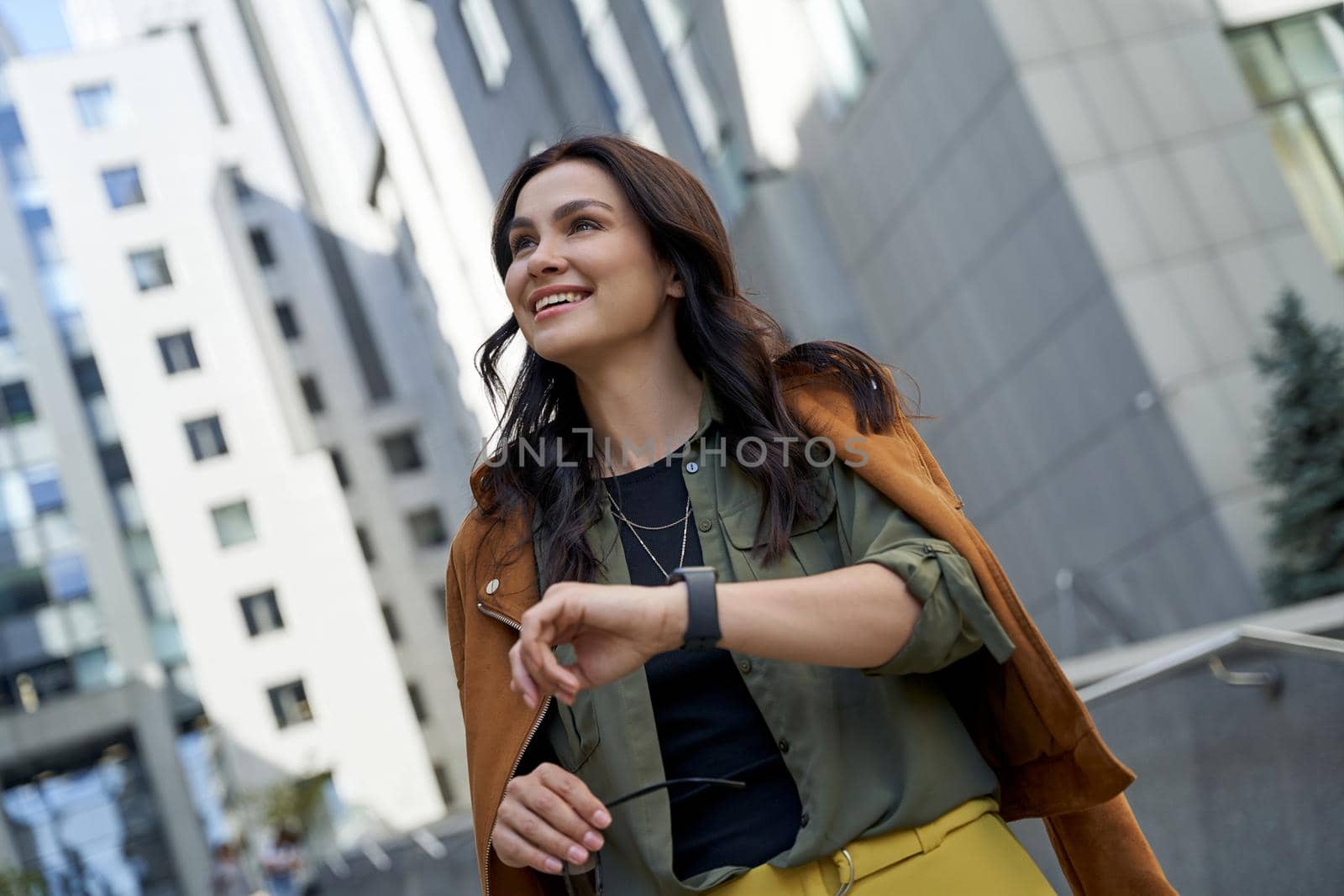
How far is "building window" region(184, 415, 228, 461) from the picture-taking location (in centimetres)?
5059

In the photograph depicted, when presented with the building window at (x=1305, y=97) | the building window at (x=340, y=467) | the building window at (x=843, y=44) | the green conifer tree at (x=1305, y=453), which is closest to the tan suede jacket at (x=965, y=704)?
the green conifer tree at (x=1305, y=453)

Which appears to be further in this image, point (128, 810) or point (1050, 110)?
point (128, 810)

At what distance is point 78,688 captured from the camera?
159ft

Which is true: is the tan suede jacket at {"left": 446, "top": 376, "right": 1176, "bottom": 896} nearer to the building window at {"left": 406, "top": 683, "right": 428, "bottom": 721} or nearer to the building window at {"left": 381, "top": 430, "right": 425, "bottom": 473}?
the building window at {"left": 406, "top": 683, "right": 428, "bottom": 721}

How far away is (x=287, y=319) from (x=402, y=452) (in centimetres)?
652

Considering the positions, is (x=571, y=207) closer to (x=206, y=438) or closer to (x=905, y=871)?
(x=905, y=871)

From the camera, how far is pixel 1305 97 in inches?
595

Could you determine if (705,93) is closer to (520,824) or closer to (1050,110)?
(1050,110)

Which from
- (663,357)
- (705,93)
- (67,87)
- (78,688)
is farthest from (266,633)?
(663,357)

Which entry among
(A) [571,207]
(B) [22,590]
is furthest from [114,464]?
(A) [571,207]

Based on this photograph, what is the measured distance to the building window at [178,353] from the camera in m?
51.2

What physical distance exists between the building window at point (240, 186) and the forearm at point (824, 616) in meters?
57.2

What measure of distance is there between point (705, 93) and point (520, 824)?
18.3 metres

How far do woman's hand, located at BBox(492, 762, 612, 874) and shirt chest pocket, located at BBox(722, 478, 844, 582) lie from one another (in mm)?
395
